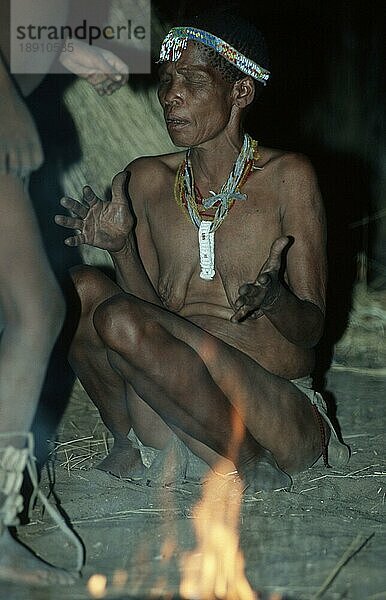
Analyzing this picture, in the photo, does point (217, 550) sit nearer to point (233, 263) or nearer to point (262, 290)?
point (262, 290)

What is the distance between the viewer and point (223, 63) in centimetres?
276

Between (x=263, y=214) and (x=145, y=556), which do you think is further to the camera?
(x=263, y=214)

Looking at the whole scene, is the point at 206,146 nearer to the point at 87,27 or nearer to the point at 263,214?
the point at 263,214

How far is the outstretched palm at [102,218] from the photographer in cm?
256

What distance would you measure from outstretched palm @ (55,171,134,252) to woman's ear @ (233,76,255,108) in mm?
446

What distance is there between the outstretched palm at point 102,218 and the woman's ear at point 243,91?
0.45 m

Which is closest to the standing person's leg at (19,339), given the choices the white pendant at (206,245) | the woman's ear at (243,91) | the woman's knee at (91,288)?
the woman's knee at (91,288)

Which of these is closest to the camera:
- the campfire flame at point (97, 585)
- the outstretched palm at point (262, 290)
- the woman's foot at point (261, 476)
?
the campfire flame at point (97, 585)

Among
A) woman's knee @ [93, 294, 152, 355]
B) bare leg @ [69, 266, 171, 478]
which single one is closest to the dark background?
bare leg @ [69, 266, 171, 478]

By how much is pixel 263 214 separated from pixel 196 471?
74 centimetres

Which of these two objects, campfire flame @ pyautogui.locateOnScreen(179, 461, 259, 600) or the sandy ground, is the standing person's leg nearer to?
the sandy ground

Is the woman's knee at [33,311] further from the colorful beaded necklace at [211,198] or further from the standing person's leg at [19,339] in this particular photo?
the colorful beaded necklace at [211,198]

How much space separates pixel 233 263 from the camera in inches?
111

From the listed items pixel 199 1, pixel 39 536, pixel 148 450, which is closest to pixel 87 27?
pixel 199 1
